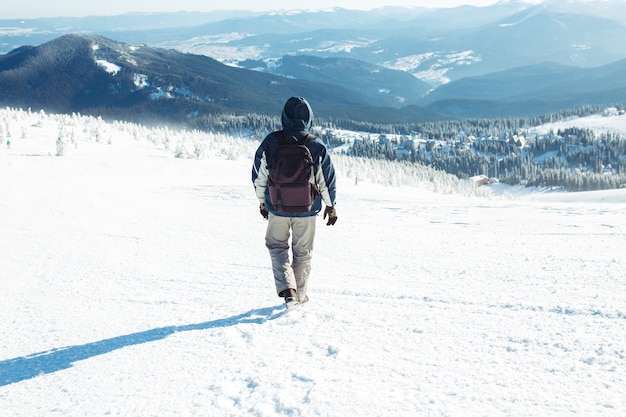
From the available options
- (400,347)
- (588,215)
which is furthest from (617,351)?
(588,215)

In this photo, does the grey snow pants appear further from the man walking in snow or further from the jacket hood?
the jacket hood

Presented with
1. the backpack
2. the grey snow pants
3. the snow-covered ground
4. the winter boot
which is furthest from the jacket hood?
the snow-covered ground

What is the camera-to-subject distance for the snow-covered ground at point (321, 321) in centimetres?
379

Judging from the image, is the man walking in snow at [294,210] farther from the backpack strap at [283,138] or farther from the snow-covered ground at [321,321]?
the snow-covered ground at [321,321]

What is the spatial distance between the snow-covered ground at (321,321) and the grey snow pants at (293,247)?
370mm

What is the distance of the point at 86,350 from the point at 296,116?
3384 mm

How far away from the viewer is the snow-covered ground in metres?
3.79

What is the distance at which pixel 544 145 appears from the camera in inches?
6339

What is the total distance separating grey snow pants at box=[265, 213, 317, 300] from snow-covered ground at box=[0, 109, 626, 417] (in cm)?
37

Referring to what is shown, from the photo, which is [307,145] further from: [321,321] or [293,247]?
[321,321]

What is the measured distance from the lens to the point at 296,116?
5352 mm

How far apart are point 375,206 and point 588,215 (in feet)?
19.0

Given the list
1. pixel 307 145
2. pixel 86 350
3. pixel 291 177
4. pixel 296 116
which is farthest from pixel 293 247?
pixel 86 350

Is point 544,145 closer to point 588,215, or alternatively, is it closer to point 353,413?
point 588,215
